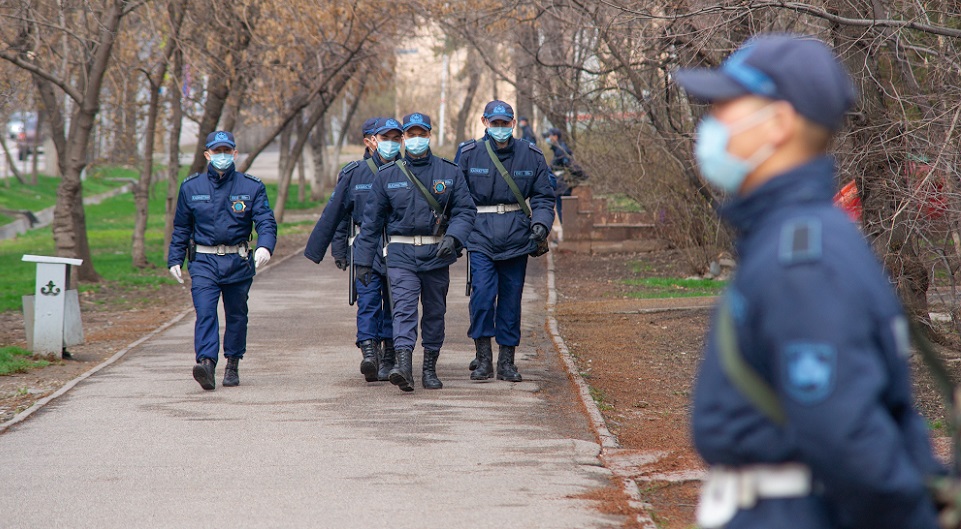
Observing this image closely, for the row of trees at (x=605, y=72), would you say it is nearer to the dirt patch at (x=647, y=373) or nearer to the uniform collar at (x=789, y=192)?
the dirt patch at (x=647, y=373)

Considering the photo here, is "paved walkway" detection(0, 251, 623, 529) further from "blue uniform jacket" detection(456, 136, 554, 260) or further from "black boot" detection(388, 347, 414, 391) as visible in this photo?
"blue uniform jacket" detection(456, 136, 554, 260)

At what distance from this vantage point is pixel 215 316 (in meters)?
9.45

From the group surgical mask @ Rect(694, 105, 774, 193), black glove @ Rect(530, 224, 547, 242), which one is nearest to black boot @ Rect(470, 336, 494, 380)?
black glove @ Rect(530, 224, 547, 242)

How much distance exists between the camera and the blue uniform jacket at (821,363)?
2352mm

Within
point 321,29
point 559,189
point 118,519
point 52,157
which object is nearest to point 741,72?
point 118,519

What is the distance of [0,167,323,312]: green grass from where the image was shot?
17.8 metres

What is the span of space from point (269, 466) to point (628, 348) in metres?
5.63

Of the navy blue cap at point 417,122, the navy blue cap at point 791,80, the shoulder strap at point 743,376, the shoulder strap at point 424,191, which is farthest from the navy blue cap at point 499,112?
the shoulder strap at point 743,376

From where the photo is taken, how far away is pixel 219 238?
9.45 meters

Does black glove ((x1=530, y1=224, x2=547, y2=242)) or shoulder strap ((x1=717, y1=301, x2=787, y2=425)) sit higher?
black glove ((x1=530, y1=224, x2=547, y2=242))

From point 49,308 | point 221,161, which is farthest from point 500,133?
point 49,308

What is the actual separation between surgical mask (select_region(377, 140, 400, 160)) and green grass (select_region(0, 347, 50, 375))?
3.78m

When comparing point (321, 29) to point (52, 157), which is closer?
point (321, 29)

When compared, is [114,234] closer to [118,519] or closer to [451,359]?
[451,359]
